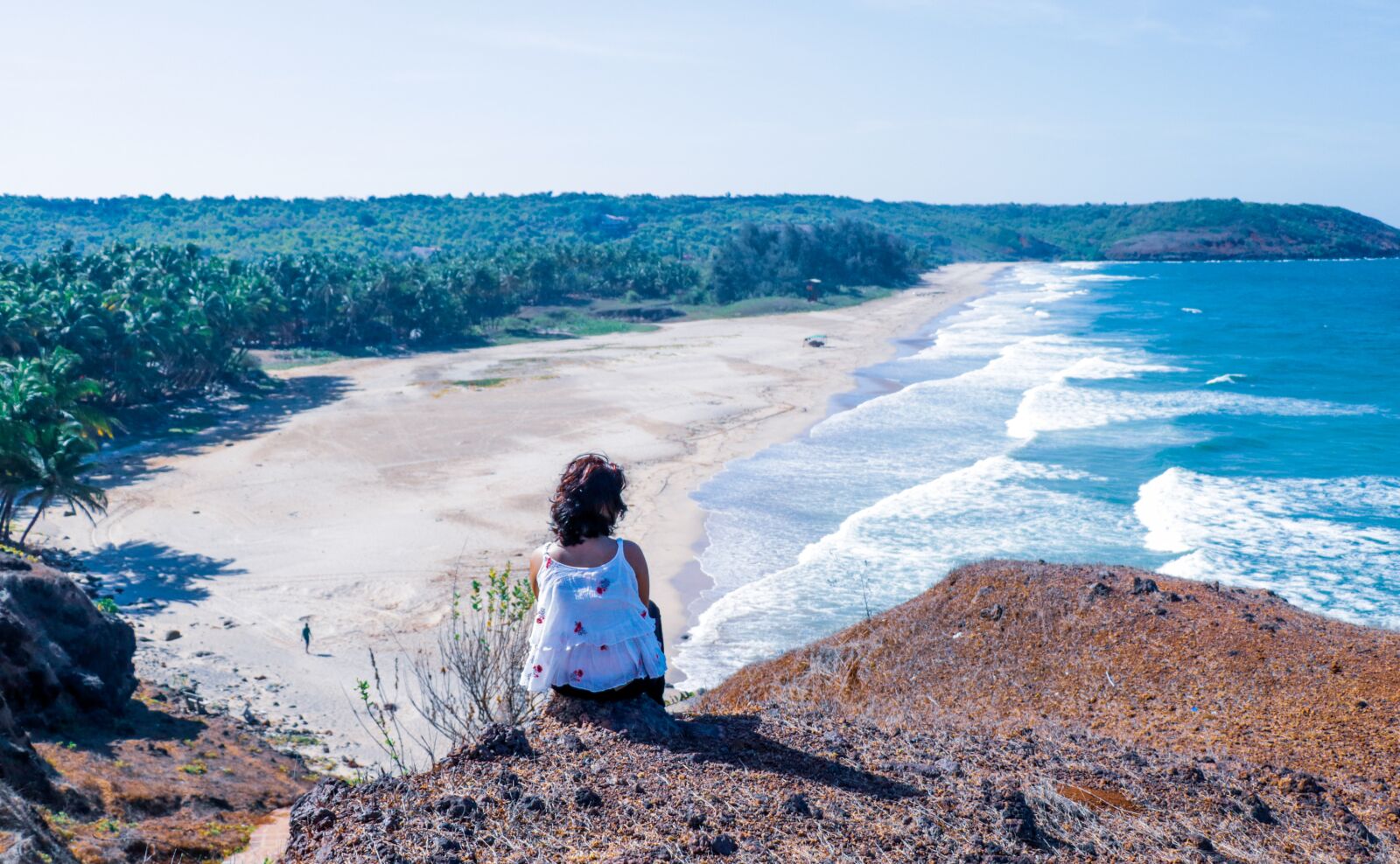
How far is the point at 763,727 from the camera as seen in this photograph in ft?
20.1

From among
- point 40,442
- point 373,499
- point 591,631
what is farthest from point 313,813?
point 373,499

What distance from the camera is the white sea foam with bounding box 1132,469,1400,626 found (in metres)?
18.2

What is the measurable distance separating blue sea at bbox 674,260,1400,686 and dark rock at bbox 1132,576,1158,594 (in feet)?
21.7

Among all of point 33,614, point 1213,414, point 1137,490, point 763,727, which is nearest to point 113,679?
point 33,614

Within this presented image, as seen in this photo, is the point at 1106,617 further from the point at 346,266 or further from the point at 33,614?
the point at 346,266

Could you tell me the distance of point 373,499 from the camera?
1043 inches

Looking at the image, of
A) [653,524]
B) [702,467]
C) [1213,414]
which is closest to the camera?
[653,524]

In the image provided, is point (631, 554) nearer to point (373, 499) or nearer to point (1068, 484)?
point (373, 499)

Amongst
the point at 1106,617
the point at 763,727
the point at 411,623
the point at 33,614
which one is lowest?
the point at 411,623

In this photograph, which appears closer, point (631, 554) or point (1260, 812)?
point (631, 554)

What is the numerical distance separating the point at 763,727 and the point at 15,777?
586cm

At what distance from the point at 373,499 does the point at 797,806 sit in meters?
23.4

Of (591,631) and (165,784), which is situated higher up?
(591,631)

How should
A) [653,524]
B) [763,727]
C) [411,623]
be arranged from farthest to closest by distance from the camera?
1. [653,524]
2. [411,623]
3. [763,727]
